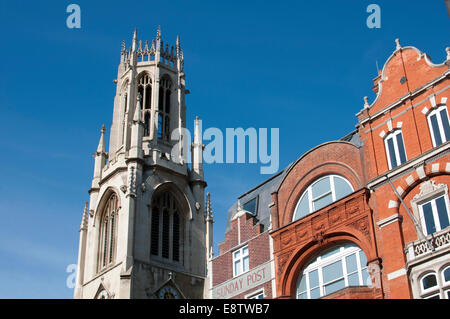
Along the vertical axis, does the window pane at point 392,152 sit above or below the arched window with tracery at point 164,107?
below

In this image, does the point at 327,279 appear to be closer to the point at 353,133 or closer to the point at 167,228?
the point at 353,133

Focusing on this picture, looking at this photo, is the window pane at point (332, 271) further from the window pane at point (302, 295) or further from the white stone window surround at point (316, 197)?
the white stone window surround at point (316, 197)

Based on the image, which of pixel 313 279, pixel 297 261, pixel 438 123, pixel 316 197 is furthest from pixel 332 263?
pixel 438 123

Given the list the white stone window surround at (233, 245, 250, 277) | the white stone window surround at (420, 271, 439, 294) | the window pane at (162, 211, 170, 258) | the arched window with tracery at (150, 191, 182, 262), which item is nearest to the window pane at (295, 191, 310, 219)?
the white stone window surround at (233, 245, 250, 277)

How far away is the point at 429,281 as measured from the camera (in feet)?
83.3

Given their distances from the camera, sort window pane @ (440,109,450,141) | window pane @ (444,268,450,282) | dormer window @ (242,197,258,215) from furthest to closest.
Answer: dormer window @ (242,197,258,215) → window pane @ (440,109,450,141) → window pane @ (444,268,450,282)

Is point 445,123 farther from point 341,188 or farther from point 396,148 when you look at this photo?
point 341,188

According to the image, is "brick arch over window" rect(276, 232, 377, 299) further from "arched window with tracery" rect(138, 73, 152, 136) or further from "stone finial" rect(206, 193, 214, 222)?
"arched window with tracery" rect(138, 73, 152, 136)

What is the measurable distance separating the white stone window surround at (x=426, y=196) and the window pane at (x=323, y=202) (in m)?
4.74

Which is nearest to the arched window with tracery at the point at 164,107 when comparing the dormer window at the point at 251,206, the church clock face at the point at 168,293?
the church clock face at the point at 168,293

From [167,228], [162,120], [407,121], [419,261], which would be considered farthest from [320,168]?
[162,120]

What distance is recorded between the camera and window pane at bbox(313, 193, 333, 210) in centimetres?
3114

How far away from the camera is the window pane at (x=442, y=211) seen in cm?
2578

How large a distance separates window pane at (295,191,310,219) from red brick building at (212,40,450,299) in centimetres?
5
